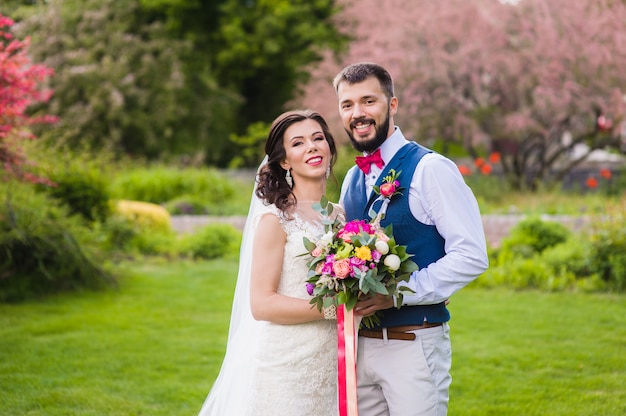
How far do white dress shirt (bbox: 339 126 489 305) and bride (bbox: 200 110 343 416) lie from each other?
466 millimetres

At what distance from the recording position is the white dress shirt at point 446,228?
3021 mm

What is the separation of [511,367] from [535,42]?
11.4 meters

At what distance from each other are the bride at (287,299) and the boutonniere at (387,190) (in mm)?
351

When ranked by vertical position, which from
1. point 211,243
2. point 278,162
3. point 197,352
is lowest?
point 197,352

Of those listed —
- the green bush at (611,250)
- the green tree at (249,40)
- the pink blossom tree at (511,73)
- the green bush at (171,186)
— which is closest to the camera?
the green bush at (611,250)

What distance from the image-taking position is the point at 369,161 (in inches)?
132

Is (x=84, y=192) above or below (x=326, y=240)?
above

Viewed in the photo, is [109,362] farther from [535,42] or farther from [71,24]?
[71,24]

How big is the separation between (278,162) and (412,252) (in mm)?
861

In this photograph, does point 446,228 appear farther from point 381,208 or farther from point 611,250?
point 611,250

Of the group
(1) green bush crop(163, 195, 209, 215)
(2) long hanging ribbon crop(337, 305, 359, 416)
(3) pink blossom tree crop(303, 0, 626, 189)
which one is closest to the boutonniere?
(2) long hanging ribbon crop(337, 305, 359, 416)

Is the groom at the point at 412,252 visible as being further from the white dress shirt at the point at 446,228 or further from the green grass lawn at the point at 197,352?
the green grass lawn at the point at 197,352

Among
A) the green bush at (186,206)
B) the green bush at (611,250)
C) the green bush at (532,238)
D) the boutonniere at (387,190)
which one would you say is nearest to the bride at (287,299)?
the boutonniere at (387,190)

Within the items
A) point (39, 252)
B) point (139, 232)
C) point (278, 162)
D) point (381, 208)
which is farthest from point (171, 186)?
point (381, 208)
